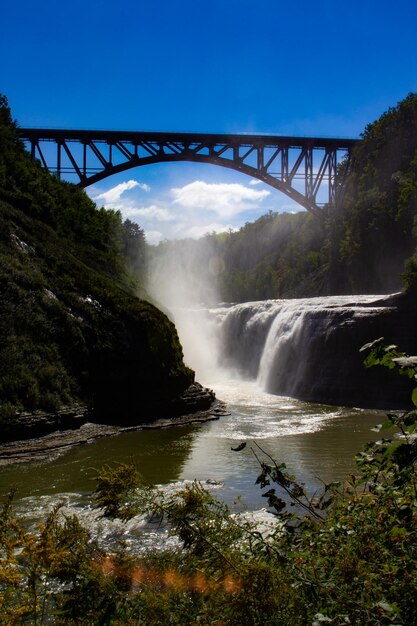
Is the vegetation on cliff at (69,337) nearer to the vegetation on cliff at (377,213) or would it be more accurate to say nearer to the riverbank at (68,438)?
the riverbank at (68,438)

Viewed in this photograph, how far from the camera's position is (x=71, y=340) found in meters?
16.0

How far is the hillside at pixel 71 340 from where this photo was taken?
46.7ft

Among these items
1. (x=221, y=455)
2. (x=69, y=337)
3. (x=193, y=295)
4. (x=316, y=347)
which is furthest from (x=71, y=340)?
(x=193, y=295)

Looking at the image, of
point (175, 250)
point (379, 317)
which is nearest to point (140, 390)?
point (379, 317)

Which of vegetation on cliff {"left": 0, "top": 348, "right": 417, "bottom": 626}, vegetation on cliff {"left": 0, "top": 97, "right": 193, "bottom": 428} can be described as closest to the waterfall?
vegetation on cliff {"left": 0, "top": 97, "right": 193, "bottom": 428}

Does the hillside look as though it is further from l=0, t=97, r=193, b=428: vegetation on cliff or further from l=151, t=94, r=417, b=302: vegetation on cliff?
l=151, t=94, r=417, b=302: vegetation on cliff

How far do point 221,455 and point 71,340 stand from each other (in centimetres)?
579

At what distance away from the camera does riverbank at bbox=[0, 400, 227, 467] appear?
1180 centimetres

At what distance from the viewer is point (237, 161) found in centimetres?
3672

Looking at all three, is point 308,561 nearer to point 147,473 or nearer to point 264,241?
point 147,473

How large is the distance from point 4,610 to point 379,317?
2093 cm

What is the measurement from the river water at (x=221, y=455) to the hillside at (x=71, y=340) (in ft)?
4.91

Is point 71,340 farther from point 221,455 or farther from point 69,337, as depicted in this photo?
point 221,455

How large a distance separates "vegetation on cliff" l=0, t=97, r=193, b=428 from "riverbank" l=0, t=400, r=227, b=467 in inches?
23.7
